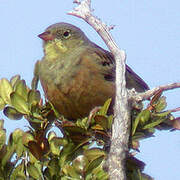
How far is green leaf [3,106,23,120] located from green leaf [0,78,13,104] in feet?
0.22

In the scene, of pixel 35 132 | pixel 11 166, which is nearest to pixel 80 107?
pixel 35 132

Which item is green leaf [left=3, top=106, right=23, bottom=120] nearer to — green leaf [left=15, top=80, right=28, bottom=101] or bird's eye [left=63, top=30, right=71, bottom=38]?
green leaf [left=15, top=80, right=28, bottom=101]

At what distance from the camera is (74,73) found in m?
4.38

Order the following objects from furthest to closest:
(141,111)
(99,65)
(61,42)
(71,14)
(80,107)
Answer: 1. (61,42)
2. (99,65)
3. (80,107)
4. (71,14)
5. (141,111)

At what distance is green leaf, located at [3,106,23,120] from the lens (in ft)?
11.2

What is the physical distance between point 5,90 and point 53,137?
54 centimetres

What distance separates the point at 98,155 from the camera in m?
3.08

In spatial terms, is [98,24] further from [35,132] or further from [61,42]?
[61,42]

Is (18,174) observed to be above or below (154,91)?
below

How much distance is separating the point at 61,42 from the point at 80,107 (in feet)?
2.91

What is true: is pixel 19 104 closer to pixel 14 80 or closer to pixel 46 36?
pixel 14 80

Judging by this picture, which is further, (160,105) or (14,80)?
(14,80)

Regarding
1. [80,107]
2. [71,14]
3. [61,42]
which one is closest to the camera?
[71,14]

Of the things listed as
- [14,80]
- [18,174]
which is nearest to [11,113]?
[14,80]
